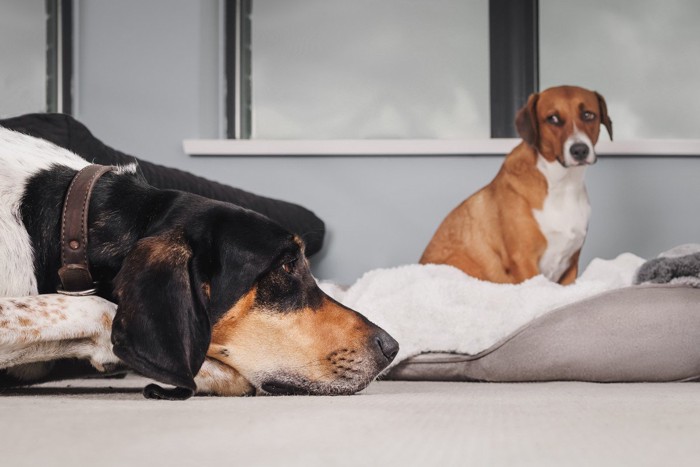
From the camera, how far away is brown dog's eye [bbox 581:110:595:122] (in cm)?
356

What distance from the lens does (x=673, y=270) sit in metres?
2.40

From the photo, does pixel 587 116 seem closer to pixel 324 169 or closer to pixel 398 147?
A: pixel 398 147

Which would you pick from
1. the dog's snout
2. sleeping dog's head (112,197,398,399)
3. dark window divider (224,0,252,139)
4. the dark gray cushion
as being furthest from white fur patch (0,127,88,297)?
dark window divider (224,0,252,139)

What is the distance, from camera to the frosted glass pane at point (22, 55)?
4.38 meters

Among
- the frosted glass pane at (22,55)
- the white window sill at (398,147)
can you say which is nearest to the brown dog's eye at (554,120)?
the white window sill at (398,147)

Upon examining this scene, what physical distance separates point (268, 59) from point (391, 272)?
1.97m

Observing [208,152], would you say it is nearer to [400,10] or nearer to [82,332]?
[400,10]

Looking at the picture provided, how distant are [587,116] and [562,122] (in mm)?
127

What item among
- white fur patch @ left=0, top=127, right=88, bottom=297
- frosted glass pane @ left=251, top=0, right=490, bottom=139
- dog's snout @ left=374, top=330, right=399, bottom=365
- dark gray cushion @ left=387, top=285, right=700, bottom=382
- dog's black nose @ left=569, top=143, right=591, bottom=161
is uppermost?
frosted glass pane @ left=251, top=0, right=490, bottom=139

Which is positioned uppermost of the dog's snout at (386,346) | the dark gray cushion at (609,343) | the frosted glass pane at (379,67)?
the frosted glass pane at (379,67)

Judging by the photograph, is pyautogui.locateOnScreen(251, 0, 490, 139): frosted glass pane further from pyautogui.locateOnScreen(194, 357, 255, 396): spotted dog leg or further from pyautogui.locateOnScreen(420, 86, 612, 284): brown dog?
pyautogui.locateOnScreen(194, 357, 255, 396): spotted dog leg

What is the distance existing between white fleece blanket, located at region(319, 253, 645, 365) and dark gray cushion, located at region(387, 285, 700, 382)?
95mm

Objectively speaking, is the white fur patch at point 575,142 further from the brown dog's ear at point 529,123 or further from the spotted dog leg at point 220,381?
the spotted dog leg at point 220,381

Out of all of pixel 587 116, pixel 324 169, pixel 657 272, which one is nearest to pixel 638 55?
pixel 587 116
